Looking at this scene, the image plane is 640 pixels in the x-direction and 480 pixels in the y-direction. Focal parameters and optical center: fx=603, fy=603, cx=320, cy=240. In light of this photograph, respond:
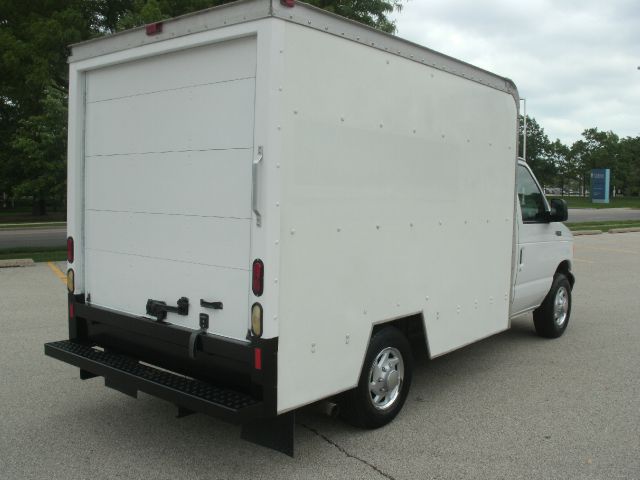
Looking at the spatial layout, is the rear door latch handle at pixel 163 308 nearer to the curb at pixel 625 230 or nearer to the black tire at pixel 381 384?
the black tire at pixel 381 384

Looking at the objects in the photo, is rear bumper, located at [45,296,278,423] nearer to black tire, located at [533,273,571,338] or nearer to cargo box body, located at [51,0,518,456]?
cargo box body, located at [51,0,518,456]

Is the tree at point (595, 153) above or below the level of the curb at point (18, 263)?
above

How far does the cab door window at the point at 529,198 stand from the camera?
19.8ft

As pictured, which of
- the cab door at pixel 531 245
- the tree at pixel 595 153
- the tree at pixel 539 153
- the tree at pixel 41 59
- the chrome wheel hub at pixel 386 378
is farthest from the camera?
the tree at pixel 539 153

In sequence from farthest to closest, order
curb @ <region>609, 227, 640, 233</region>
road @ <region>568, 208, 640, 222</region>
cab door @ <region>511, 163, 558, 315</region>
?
1. road @ <region>568, 208, 640, 222</region>
2. curb @ <region>609, 227, 640, 233</region>
3. cab door @ <region>511, 163, 558, 315</region>

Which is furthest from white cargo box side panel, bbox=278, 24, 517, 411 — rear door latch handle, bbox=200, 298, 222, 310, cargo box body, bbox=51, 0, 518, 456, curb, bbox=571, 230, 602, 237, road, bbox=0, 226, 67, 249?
curb, bbox=571, 230, 602, 237

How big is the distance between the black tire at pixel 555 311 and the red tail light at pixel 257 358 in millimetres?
4535

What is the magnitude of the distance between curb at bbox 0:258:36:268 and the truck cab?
9668 mm

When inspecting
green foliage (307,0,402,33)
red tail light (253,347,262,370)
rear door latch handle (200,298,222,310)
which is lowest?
red tail light (253,347,262,370)

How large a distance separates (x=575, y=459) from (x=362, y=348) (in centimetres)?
156

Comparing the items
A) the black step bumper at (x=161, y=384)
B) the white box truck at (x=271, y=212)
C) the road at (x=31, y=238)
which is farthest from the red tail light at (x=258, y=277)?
the road at (x=31, y=238)

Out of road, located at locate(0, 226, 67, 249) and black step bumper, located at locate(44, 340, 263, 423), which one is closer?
black step bumper, located at locate(44, 340, 263, 423)

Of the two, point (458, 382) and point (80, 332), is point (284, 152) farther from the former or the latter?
point (458, 382)

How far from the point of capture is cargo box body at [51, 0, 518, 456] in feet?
11.2
